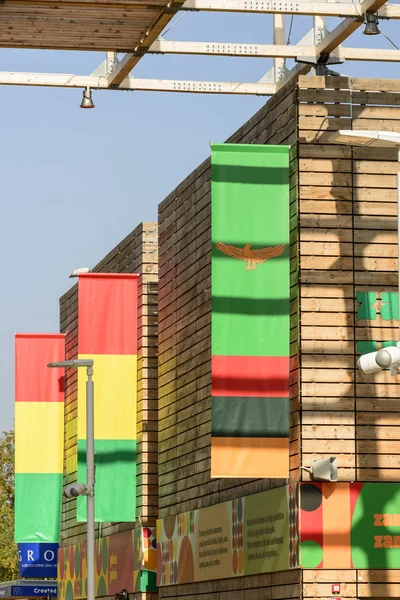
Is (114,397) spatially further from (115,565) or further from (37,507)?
(115,565)

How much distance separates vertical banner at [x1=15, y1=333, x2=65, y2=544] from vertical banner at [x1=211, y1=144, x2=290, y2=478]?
13.2m

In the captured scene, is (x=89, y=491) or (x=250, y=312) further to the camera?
(x=89, y=491)

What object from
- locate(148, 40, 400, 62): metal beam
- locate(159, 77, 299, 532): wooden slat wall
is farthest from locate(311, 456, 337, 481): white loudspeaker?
locate(148, 40, 400, 62): metal beam

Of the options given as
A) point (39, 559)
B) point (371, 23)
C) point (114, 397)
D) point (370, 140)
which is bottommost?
point (39, 559)

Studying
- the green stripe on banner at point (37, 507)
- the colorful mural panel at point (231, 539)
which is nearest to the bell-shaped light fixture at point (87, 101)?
the colorful mural panel at point (231, 539)

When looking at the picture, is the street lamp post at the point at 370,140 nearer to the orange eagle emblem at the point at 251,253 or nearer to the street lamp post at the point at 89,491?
the orange eagle emblem at the point at 251,253

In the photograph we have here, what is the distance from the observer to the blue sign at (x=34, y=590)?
48.2 meters

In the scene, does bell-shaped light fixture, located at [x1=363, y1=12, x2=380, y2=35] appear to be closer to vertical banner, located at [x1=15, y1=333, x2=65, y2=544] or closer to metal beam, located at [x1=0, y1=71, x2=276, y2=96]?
metal beam, located at [x1=0, y1=71, x2=276, y2=96]

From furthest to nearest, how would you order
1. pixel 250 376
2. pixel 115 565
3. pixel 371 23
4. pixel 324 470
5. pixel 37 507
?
pixel 115 565 → pixel 37 507 → pixel 371 23 → pixel 250 376 → pixel 324 470

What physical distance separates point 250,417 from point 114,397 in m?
8.52

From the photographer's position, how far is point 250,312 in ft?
75.9

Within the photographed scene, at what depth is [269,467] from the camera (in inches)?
898

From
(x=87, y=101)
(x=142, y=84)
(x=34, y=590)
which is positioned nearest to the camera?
(x=87, y=101)

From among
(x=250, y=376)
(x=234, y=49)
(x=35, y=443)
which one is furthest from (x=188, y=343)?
(x=35, y=443)
